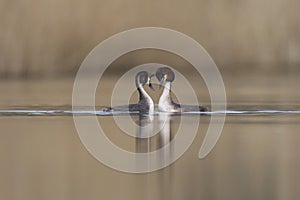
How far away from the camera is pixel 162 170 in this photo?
22.9ft

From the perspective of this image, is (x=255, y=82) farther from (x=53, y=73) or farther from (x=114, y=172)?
(x=114, y=172)

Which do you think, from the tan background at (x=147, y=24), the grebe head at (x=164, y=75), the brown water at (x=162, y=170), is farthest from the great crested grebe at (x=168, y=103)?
the tan background at (x=147, y=24)

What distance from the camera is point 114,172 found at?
6949mm

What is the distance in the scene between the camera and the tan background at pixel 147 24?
474 inches

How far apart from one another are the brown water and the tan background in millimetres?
1530

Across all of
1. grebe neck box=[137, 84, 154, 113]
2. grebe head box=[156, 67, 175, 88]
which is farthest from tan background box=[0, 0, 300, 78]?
grebe neck box=[137, 84, 154, 113]

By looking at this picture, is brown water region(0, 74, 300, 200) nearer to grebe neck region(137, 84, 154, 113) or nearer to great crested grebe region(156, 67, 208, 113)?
great crested grebe region(156, 67, 208, 113)

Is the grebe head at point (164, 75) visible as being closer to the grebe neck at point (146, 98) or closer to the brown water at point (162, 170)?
the grebe neck at point (146, 98)

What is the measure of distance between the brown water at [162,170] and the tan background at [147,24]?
153 cm

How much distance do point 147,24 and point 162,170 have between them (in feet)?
17.4

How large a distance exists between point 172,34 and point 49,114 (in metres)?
3.32

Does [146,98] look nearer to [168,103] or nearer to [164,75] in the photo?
[168,103]

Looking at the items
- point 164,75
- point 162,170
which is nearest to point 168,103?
point 164,75

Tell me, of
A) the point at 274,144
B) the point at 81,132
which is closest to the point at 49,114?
the point at 81,132
